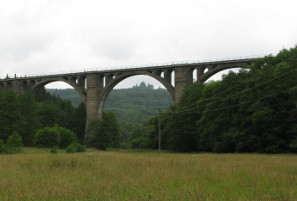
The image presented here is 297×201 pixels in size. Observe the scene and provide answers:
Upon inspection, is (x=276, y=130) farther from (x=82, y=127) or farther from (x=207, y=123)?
(x=82, y=127)

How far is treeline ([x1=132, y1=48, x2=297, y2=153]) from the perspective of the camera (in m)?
27.3

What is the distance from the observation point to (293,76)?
1078 inches

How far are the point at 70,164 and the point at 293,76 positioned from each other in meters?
22.8

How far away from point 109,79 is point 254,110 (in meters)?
28.7

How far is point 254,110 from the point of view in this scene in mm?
28281

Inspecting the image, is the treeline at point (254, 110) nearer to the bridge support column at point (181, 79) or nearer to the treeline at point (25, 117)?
the bridge support column at point (181, 79)

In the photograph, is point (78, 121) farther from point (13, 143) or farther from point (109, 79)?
point (13, 143)

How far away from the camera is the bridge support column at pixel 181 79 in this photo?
42.1 m

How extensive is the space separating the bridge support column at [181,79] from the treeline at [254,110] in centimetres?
443

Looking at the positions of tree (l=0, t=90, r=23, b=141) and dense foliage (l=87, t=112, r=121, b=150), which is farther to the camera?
dense foliage (l=87, t=112, r=121, b=150)

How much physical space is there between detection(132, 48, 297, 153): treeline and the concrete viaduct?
426 cm

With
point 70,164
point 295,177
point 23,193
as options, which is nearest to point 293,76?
point 295,177

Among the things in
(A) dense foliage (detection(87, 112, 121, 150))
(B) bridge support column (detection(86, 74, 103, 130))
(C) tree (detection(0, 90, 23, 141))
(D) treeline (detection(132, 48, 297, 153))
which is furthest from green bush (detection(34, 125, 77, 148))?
(D) treeline (detection(132, 48, 297, 153))

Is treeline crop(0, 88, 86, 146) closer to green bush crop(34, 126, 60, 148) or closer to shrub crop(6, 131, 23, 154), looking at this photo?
shrub crop(6, 131, 23, 154)
